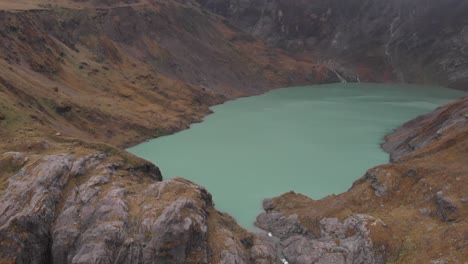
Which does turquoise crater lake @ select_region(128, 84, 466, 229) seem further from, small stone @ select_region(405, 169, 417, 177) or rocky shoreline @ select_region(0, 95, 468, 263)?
small stone @ select_region(405, 169, 417, 177)

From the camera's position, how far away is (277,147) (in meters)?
81.6

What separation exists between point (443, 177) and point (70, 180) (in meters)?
35.8

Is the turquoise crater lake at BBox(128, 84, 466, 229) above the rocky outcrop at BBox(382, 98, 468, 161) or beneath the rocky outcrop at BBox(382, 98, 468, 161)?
beneath

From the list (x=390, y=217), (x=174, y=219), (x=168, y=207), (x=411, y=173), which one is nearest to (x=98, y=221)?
(x=168, y=207)

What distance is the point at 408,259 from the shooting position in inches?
1410

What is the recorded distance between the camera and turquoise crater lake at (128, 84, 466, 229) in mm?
60781

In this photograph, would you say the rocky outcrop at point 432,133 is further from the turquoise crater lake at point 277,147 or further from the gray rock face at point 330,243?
the gray rock face at point 330,243

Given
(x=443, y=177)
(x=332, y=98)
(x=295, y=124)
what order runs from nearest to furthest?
(x=443, y=177), (x=295, y=124), (x=332, y=98)

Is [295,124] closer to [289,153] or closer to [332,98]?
[289,153]

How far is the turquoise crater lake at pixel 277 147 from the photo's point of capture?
60781 millimetres

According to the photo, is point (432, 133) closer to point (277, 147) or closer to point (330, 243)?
point (277, 147)

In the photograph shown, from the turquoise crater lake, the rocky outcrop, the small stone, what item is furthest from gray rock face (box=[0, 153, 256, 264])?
the rocky outcrop

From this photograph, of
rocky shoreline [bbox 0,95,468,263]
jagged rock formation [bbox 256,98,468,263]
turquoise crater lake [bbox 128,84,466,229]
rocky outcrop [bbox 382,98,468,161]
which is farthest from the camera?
rocky outcrop [bbox 382,98,468,161]

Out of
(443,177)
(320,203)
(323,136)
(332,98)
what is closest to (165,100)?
(323,136)
